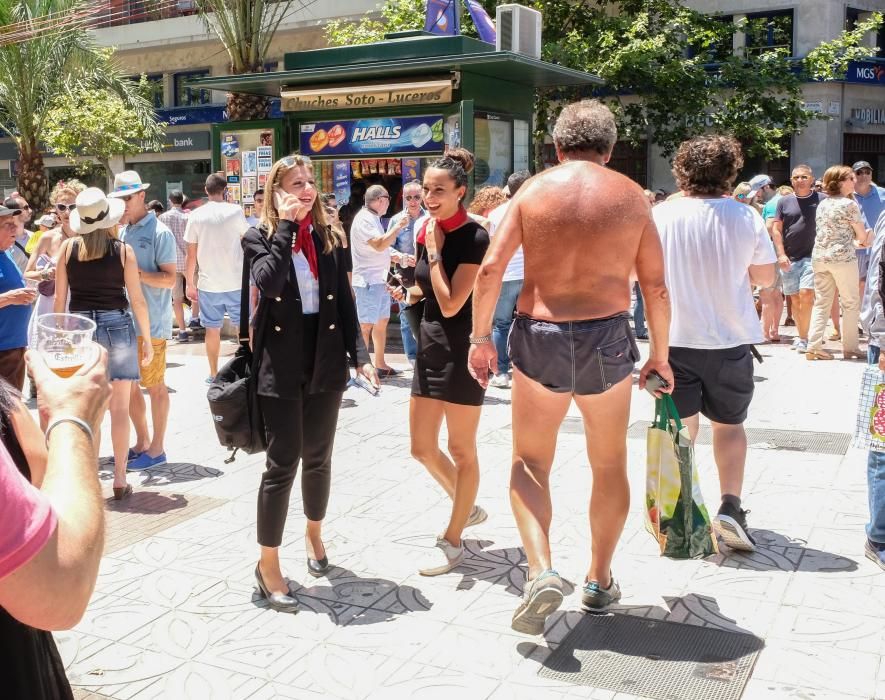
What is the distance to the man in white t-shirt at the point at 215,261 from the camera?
9500 mm

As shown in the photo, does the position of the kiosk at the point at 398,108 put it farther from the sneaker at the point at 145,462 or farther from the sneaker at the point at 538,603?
the sneaker at the point at 538,603

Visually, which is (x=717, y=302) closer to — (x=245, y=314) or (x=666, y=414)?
(x=666, y=414)

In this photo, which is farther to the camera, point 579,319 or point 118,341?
point 118,341

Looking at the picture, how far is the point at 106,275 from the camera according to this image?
241 inches

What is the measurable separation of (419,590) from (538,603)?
0.94m

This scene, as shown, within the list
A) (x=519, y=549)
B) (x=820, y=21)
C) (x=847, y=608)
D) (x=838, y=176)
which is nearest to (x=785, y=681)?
(x=847, y=608)

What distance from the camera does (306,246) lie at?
4.54 meters

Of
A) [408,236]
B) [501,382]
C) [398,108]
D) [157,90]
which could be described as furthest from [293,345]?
[157,90]

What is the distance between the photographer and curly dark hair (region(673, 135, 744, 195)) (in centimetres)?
498

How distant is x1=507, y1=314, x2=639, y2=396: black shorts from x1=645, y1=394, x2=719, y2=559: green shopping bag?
37 centimetres

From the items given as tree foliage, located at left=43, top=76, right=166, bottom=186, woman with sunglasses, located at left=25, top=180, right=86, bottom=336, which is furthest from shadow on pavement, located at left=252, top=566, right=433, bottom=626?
tree foliage, located at left=43, top=76, right=166, bottom=186

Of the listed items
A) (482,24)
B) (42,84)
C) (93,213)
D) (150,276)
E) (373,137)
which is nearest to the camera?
(93,213)

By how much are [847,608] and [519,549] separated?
1.55 m

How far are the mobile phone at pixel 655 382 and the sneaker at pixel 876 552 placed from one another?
139cm
